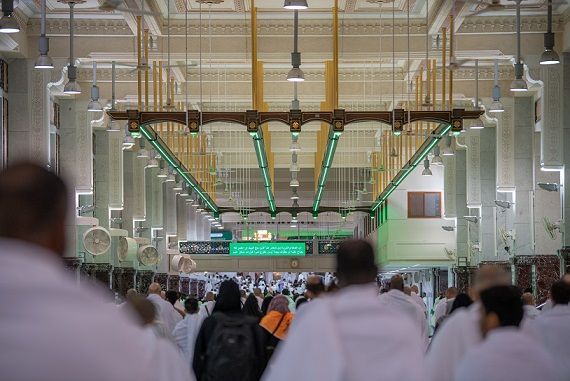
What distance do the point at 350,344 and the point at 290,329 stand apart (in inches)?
7.2

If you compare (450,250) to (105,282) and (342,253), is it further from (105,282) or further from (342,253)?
(342,253)

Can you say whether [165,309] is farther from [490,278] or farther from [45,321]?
[45,321]

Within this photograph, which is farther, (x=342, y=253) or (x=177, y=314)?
(x=177, y=314)

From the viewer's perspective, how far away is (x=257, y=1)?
2367cm

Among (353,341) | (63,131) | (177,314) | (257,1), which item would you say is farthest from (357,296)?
(63,131)

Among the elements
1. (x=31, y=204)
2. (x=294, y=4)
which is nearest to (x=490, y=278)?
(x=31, y=204)

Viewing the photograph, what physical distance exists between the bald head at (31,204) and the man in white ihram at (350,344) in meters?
1.58

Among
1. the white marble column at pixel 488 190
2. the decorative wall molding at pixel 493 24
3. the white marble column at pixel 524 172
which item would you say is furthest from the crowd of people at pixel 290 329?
the white marble column at pixel 488 190

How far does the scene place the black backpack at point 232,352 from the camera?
9836 mm

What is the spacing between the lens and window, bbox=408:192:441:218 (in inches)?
1695

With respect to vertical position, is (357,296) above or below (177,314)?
above

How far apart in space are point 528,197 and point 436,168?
1397 centimetres

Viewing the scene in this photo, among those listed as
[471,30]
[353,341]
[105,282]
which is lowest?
[105,282]

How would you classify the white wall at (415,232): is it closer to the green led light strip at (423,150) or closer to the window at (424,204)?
the window at (424,204)
